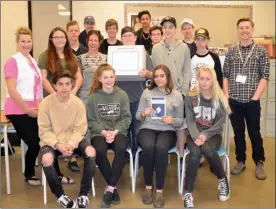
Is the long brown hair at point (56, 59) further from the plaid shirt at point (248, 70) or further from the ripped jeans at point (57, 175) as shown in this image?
the plaid shirt at point (248, 70)

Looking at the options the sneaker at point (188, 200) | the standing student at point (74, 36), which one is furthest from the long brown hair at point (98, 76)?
the sneaker at point (188, 200)

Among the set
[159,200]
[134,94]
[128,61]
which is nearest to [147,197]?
[159,200]

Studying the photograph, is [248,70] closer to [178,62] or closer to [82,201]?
[178,62]

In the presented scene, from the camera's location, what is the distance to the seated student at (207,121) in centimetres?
296

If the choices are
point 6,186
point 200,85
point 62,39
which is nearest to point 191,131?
point 200,85

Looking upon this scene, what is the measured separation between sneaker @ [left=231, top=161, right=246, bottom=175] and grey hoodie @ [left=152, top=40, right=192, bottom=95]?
105cm

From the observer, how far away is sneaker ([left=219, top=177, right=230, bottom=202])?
2982mm

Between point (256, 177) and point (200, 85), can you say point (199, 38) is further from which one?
point (256, 177)

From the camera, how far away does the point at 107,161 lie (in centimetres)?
290

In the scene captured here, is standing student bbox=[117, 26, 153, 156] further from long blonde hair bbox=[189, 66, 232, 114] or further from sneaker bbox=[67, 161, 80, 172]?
sneaker bbox=[67, 161, 80, 172]

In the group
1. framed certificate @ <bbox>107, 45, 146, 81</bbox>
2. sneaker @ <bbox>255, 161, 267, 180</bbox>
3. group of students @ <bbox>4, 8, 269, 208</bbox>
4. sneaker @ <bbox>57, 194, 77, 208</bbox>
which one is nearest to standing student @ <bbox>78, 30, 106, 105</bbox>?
group of students @ <bbox>4, 8, 269, 208</bbox>

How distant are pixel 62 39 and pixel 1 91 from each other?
3334mm

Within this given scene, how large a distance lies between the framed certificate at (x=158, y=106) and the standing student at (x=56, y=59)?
79 cm

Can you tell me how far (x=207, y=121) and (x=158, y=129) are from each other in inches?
17.7
